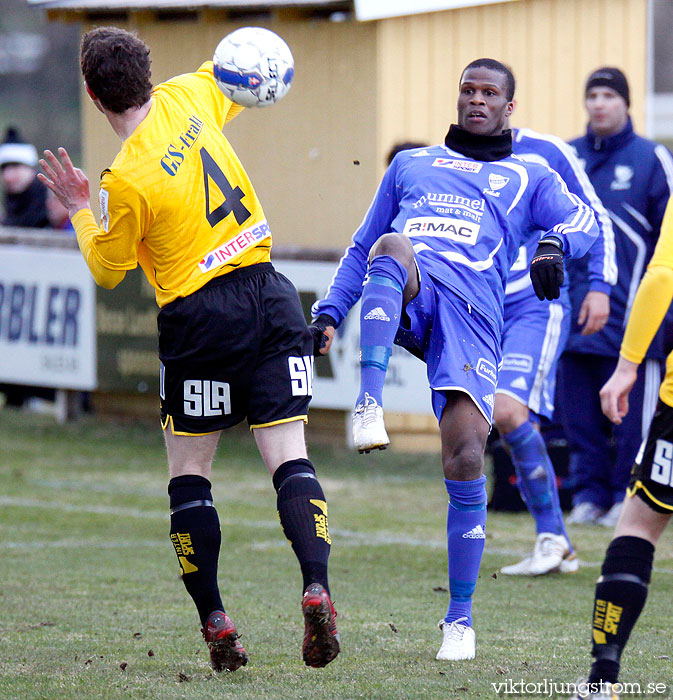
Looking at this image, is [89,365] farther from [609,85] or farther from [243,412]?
[243,412]

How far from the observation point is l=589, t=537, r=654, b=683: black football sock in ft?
12.4

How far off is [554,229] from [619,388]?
73 centimetres

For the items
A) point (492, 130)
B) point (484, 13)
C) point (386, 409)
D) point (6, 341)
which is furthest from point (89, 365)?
point (492, 130)

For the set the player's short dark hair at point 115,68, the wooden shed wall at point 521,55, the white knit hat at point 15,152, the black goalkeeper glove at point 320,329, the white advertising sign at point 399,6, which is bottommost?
the black goalkeeper glove at point 320,329

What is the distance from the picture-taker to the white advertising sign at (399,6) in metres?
11.5

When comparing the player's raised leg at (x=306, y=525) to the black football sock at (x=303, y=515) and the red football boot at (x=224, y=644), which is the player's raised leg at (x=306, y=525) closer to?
the black football sock at (x=303, y=515)

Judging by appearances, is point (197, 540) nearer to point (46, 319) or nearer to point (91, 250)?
point (91, 250)

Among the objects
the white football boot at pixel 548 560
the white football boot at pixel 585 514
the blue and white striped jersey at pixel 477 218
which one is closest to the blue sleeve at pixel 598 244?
the white football boot at pixel 548 560

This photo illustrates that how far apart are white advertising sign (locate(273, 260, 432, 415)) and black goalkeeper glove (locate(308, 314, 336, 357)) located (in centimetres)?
550

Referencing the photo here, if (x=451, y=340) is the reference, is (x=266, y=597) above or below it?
below

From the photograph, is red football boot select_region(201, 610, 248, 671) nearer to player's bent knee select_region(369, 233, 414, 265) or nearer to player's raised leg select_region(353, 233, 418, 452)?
player's raised leg select_region(353, 233, 418, 452)

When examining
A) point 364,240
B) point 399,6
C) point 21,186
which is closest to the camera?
point 364,240

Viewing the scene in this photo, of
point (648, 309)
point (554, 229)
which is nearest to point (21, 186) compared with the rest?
point (554, 229)

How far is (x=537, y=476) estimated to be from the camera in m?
6.80
